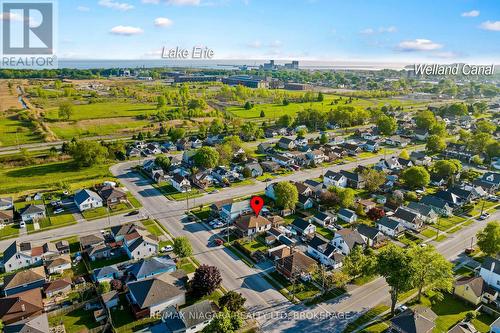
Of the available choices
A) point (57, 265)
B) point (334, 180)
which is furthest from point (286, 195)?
point (57, 265)

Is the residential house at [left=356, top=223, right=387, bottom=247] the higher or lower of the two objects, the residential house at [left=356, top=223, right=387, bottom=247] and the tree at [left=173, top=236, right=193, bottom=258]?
the higher

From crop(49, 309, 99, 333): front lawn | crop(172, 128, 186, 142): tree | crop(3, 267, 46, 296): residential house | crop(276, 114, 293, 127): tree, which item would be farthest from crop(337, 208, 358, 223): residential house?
crop(276, 114, 293, 127): tree

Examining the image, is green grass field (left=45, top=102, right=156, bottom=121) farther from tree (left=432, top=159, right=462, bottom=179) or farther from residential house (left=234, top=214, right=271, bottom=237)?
tree (left=432, top=159, right=462, bottom=179)

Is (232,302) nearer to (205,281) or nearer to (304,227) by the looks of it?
(205,281)

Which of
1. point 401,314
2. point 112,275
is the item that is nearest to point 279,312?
point 401,314

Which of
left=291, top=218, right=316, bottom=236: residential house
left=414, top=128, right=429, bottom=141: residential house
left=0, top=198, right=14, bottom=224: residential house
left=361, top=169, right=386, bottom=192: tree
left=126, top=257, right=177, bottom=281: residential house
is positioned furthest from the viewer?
left=414, top=128, right=429, bottom=141: residential house

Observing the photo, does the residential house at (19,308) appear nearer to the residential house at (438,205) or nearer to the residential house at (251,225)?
the residential house at (251,225)

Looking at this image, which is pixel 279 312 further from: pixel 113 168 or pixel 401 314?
pixel 113 168
